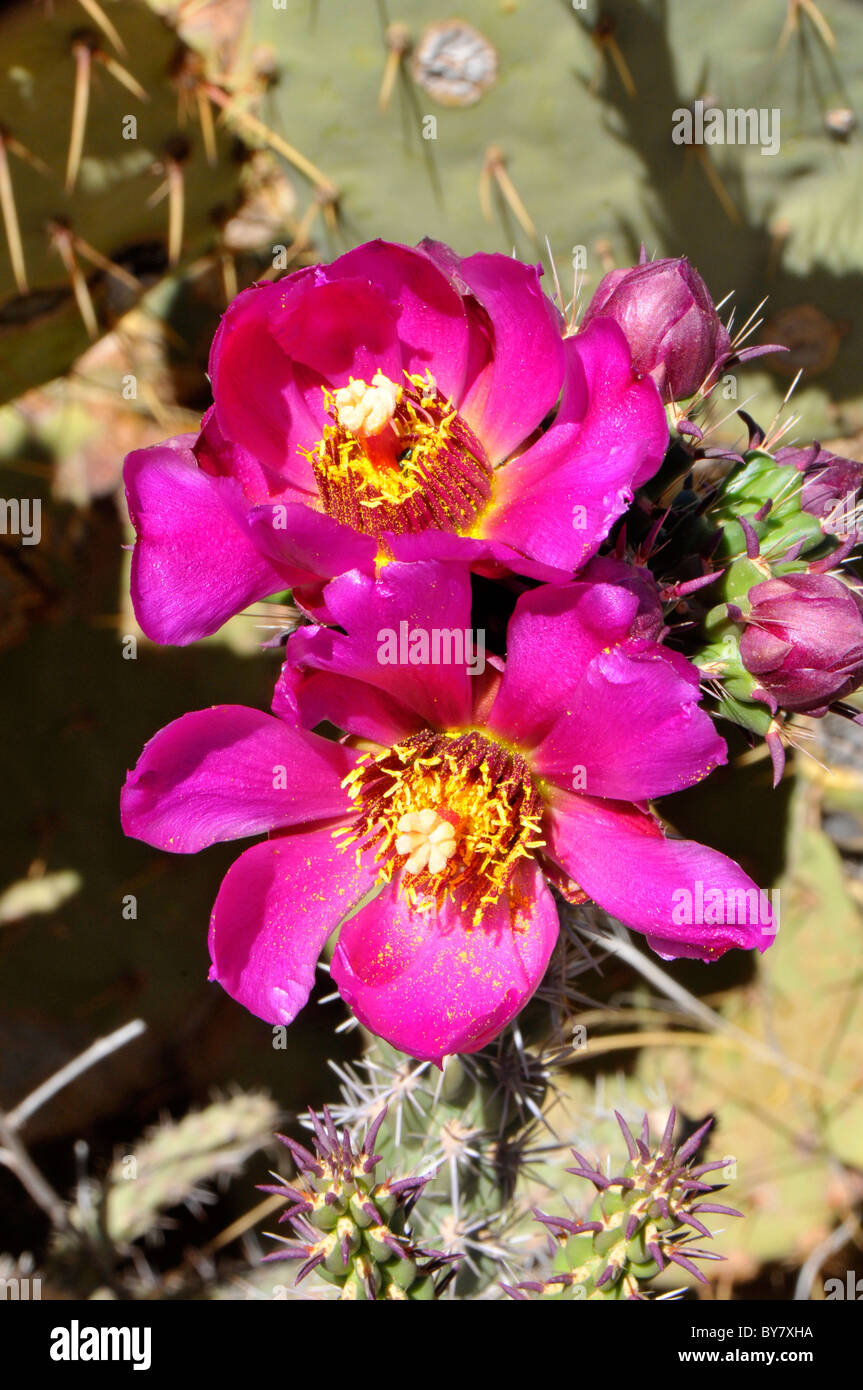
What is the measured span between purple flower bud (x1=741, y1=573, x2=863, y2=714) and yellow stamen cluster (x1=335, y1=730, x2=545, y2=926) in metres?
0.22

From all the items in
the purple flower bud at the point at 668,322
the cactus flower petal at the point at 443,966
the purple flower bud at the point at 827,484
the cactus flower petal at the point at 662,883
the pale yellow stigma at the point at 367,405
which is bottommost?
the cactus flower petal at the point at 443,966

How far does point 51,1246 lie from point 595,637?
1.59 meters

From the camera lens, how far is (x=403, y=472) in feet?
3.14

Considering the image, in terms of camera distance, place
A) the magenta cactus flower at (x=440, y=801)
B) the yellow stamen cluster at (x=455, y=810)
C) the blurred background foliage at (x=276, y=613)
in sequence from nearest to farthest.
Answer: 1. the magenta cactus flower at (x=440, y=801)
2. the yellow stamen cluster at (x=455, y=810)
3. the blurred background foliage at (x=276, y=613)

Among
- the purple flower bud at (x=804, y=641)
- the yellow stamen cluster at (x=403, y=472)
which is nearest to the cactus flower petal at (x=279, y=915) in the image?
the yellow stamen cluster at (x=403, y=472)

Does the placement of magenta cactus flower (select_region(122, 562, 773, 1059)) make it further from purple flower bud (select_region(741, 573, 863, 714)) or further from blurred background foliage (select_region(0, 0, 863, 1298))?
blurred background foliage (select_region(0, 0, 863, 1298))

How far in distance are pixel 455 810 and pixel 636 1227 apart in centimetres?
40

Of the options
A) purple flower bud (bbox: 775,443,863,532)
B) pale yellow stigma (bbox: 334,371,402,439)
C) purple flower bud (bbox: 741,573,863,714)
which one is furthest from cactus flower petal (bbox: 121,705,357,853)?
purple flower bud (bbox: 775,443,863,532)

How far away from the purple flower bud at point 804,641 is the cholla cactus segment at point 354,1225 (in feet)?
1.68

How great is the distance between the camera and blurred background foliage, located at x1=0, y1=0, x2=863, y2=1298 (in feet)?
4.52

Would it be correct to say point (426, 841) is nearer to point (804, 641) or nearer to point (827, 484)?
point (804, 641)

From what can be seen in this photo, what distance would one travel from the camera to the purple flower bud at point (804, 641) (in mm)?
842

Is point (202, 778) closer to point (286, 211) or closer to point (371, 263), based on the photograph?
point (371, 263)

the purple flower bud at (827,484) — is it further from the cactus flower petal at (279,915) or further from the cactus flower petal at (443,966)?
the cactus flower petal at (279,915)
